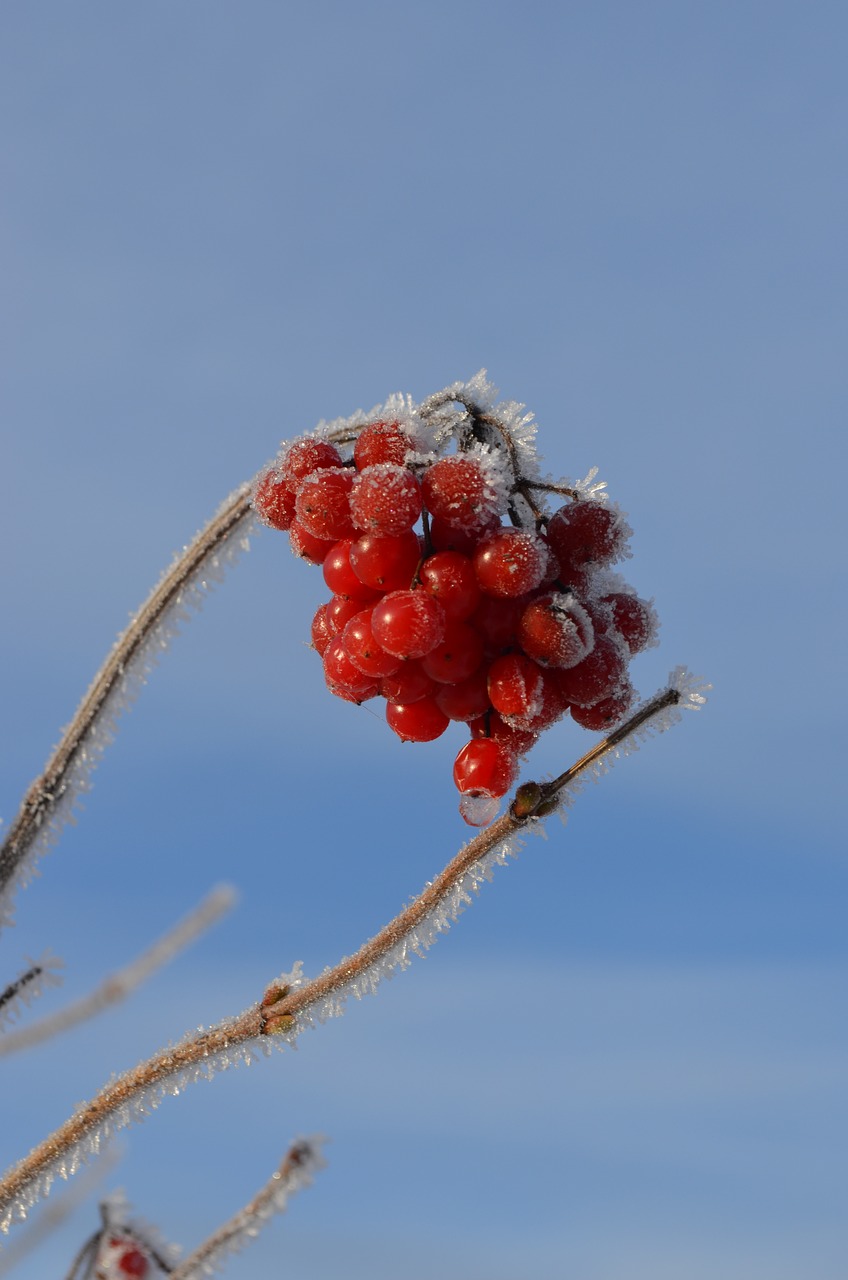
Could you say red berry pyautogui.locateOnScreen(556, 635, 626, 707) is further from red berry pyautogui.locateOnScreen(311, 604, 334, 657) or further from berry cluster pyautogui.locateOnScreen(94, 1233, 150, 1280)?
berry cluster pyautogui.locateOnScreen(94, 1233, 150, 1280)

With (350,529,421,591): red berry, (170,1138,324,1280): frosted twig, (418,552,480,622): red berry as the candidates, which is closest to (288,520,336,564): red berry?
(350,529,421,591): red berry

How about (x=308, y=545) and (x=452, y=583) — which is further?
(x=308, y=545)

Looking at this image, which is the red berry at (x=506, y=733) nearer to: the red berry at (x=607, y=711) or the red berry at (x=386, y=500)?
the red berry at (x=607, y=711)

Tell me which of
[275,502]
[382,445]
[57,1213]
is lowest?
[57,1213]

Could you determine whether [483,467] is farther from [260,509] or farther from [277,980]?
[277,980]

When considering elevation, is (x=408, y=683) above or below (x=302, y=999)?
above

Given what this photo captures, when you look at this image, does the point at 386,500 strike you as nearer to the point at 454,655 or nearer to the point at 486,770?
the point at 454,655

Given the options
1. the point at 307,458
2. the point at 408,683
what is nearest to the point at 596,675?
the point at 408,683
